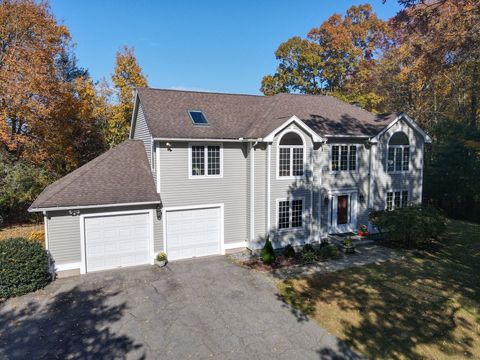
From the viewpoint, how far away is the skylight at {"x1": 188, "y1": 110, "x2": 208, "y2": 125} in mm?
16641

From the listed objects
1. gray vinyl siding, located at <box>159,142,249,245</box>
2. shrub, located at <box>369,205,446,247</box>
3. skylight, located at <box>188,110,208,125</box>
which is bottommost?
shrub, located at <box>369,205,446,247</box>

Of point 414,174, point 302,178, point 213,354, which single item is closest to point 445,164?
point 414,174

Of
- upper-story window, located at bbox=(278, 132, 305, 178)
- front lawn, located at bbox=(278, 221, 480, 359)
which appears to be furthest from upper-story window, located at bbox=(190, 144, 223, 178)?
front lawn, located at bbox=(278, 221, 480, 359)

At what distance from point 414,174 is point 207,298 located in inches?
649

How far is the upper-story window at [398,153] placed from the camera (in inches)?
786

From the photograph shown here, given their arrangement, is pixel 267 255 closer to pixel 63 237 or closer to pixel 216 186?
pixel 216 186

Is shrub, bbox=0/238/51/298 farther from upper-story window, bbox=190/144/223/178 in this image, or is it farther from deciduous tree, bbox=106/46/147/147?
deciduous tree, bbox=106/46/147/147

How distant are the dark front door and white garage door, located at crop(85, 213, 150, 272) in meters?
11.3

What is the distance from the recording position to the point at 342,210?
63.3 feet

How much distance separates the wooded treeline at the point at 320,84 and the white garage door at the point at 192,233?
12.3m

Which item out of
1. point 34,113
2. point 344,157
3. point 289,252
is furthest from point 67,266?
point 344,157

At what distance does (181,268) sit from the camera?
48.4 feet

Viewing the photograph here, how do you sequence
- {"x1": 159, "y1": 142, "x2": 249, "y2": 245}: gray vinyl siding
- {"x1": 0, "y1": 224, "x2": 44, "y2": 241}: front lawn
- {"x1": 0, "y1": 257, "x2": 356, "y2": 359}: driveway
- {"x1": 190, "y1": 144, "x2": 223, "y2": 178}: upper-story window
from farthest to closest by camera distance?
{"x1": 0, "y1": 224, "x2": 44, "y2": 241}: front lawn → {"x1": 190, "y1": 144, "x2": 223, "y2": 178}: upper-story window → {"x1": 159, "y1": 142, "x2": 249, "y2": 245}: gray vinyl siding → {"x1": 0, "y1": 257, "x2": 356, "y2": 359}: driveway

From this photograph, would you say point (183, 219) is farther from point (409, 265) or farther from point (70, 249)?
point (409, 265)
